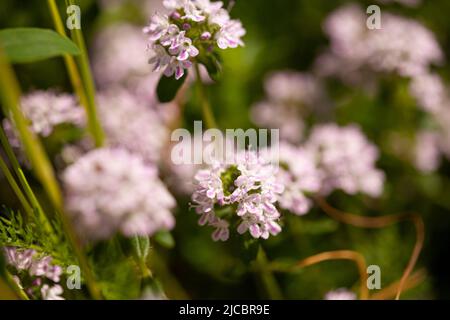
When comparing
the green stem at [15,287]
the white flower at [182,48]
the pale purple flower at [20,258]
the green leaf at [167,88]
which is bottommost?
the green stem at [15,287]

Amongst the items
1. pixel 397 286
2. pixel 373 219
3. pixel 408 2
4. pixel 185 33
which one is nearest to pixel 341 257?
pixel 397 286

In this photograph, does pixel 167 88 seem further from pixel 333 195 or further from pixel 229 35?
pixel 333 195

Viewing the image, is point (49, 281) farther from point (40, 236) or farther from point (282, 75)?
point (282, 75)

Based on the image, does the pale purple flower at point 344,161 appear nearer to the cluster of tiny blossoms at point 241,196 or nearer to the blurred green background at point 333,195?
the blurred green background at point 333,195

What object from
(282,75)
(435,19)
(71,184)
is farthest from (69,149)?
(435,19)

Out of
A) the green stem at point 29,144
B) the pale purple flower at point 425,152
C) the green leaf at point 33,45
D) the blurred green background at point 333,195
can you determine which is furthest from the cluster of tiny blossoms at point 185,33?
the pale purple flower at point 425,152

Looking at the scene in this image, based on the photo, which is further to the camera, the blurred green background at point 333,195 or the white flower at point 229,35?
the blurred green background at point 333,195

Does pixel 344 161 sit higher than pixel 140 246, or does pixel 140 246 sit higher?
pixel 344 161

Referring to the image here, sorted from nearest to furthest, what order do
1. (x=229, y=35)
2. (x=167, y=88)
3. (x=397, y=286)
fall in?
(x=229, y=35) < (x=167, y=88) < (x=397, y=286)
